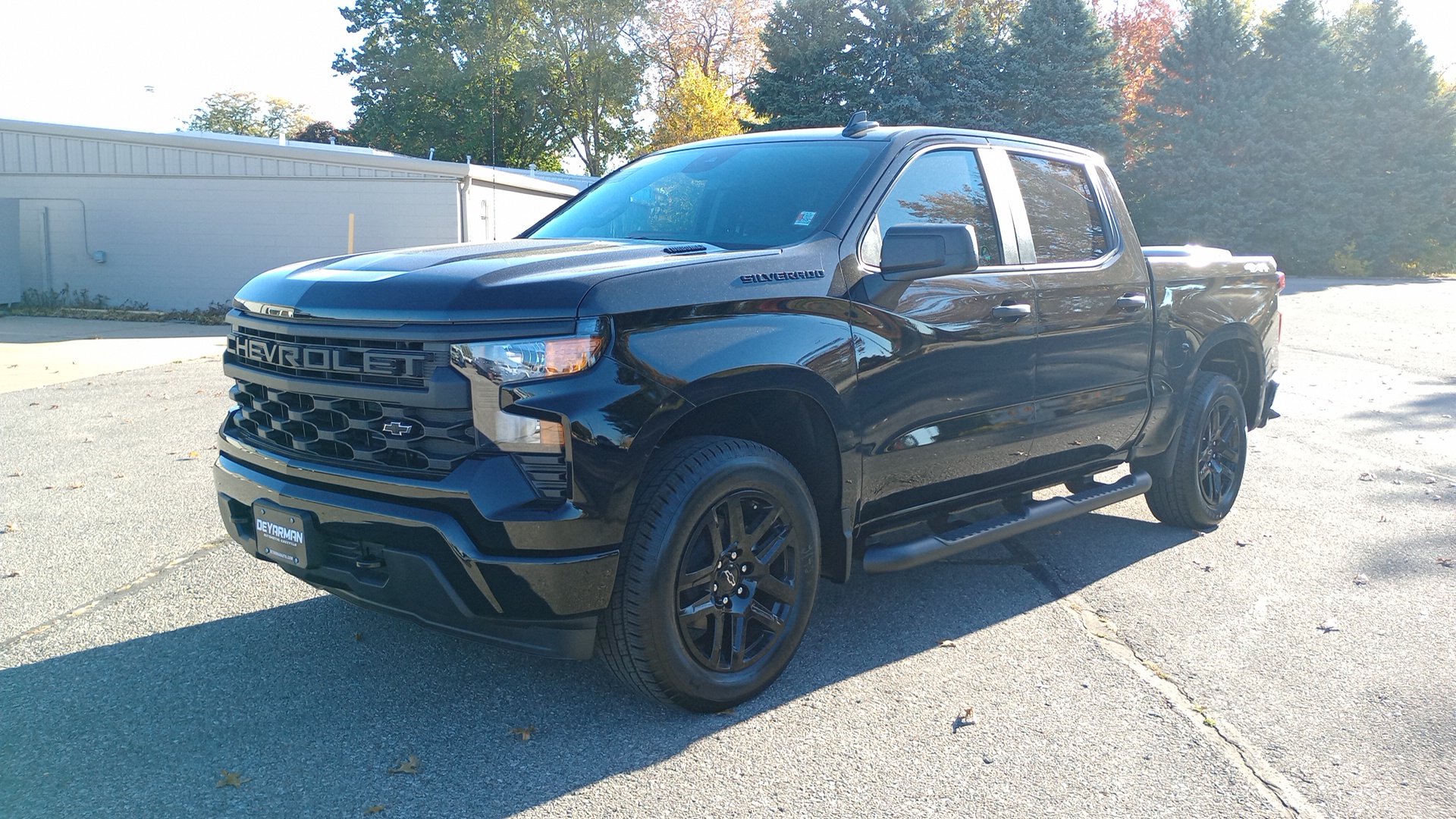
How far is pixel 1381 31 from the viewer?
39281 millimetres

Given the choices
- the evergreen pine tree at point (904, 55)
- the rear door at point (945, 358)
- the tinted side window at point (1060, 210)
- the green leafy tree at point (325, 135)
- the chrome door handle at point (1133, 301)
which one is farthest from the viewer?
the green leafy tree at point (325, 135)

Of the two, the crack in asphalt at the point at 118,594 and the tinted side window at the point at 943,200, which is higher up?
the tinted side window at the point at 943,200

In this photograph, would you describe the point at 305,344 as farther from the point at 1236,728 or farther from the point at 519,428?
the point at 1236,728

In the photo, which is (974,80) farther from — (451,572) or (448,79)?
(451,572)

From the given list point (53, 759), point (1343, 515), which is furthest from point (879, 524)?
point (1343, 515)

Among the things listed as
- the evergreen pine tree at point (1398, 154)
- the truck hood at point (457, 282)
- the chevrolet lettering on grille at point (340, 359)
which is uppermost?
Result: the evergreen pine tree at point (1398, 154)

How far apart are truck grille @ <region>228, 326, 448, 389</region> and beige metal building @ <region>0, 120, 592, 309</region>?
17.4 m

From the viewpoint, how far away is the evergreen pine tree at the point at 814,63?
116ft

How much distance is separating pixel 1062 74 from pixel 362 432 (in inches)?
1409

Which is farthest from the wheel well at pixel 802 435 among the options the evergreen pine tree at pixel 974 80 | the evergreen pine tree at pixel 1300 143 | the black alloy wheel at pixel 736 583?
the evergreen pine tree at pixel 1300 143

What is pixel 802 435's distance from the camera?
3.94 meters

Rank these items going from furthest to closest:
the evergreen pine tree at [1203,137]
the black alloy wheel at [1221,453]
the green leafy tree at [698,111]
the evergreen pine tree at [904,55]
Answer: the green leafy tree at [698,111] → the evergreen pine tree at [1203,137] → the evergreen pine tree at [904,55] → the black alloy wheel at [1221,453]

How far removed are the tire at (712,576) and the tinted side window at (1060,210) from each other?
6.46ft

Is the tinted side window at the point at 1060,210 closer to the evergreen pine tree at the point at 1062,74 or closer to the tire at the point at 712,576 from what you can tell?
the tire at the point at 712,576
